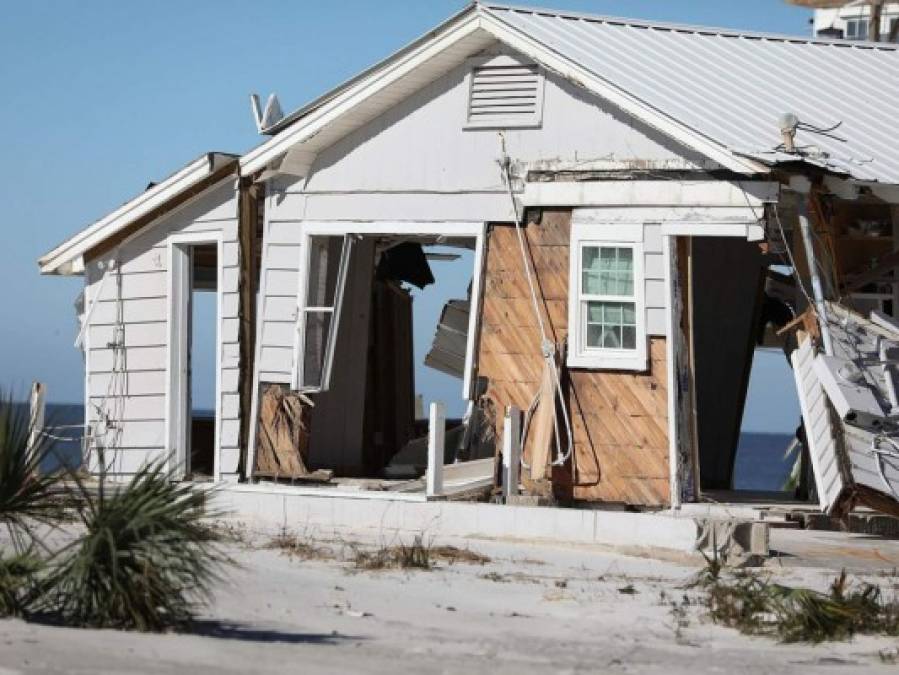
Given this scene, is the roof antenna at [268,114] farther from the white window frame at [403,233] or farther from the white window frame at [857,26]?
the white window frame at [857,26]

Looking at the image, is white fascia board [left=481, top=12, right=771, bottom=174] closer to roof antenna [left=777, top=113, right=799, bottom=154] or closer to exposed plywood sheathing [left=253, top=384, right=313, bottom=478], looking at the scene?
roof antenna [left=777, top=113, right=799, bottom=154]

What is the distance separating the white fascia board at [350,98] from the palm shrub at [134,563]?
9.81m

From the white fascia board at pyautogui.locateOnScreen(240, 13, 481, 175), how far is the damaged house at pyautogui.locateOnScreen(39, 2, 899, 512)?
3 cm

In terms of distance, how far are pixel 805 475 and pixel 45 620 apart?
12.8m

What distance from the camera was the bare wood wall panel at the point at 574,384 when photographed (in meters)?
18.7

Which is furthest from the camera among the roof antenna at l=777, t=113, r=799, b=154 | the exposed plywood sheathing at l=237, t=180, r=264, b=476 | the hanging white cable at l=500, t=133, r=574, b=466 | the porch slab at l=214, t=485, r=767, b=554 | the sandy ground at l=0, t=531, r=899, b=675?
the exposed plywood sheathing at l=237, t=180, r=264, b=476

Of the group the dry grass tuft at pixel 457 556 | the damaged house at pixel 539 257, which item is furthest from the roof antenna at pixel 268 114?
the dry grass tuft at pixel 457 556

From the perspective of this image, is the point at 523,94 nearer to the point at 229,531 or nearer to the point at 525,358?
the point at 525,358

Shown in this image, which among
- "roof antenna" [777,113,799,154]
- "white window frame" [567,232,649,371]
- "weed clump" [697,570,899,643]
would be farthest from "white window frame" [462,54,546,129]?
"weed clump" [697,570,899,643]

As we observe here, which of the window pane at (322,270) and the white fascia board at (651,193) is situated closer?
the white fascia board at (651,193)

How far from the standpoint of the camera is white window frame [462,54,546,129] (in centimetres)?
1950

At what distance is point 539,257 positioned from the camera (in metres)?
19.3

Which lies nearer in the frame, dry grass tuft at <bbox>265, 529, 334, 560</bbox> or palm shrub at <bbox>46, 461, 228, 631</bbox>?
palm shrub at <bbox>46, 461, 228, 631</bbox>

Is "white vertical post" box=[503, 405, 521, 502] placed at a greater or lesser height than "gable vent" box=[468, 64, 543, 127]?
lesser
